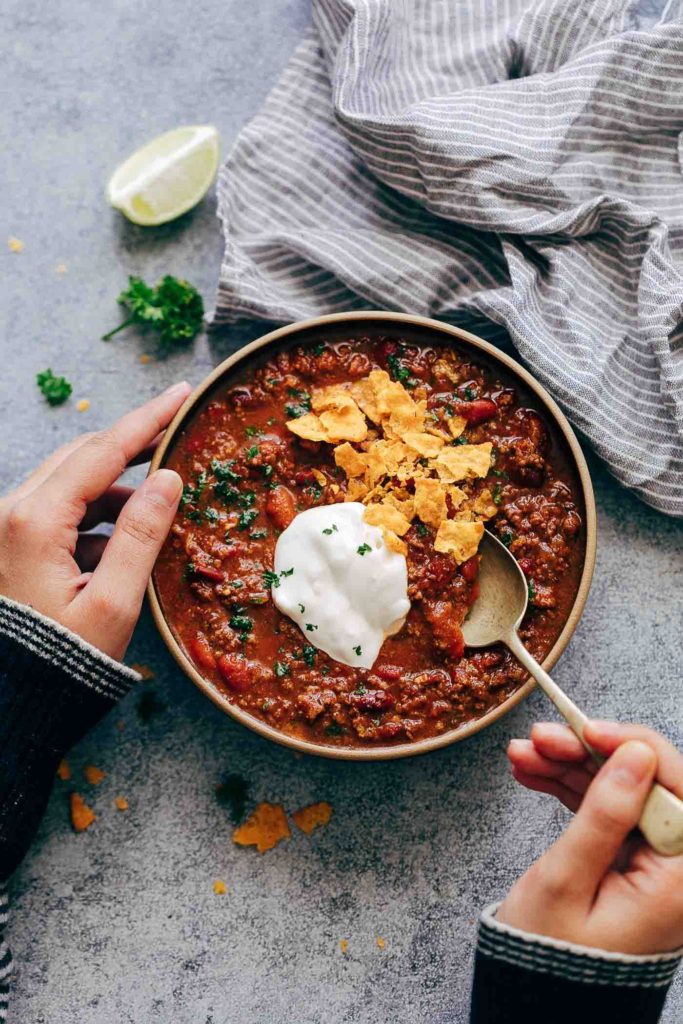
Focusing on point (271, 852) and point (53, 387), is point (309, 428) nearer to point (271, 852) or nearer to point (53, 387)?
point (53, 387)

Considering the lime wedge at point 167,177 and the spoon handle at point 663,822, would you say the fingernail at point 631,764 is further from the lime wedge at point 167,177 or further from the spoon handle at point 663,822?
the lime wedge at point 167,177

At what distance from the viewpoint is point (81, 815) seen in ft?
10.5

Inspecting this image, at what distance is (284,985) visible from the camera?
308cm

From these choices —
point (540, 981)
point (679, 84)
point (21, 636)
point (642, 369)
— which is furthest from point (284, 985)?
point (679, 84)

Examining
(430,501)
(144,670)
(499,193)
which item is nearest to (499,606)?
(430,501)

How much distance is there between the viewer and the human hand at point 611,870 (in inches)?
83.1

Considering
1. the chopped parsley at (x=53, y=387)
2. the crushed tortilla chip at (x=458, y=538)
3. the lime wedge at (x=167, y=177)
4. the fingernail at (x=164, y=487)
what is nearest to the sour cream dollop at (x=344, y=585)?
the crushed tortilla chip at (x=458, y=538)

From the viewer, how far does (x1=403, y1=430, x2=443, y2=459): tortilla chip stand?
2.91 m

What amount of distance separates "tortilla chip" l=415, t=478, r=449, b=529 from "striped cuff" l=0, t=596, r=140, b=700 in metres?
1.07

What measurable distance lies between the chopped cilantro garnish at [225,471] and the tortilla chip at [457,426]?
0.73 m

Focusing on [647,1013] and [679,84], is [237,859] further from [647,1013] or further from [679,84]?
[679,84]

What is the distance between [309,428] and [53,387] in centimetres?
110

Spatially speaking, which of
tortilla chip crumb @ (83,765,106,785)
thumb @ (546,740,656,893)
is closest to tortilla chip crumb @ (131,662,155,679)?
tortilla chip crumb @ (83,765,106,785)

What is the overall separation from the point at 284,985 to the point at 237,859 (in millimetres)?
444
